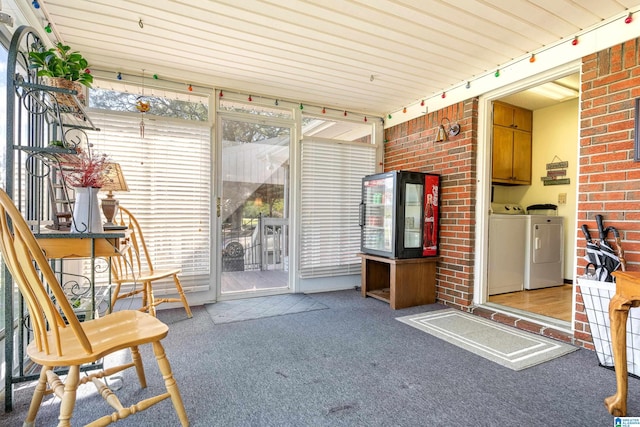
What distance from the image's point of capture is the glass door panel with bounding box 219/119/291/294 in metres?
3.70

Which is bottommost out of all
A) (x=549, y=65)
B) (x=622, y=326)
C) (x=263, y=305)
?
(x=263, y=305)

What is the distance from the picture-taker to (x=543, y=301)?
11.7 feet

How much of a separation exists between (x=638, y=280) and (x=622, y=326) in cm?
28

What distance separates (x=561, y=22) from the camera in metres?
2.36

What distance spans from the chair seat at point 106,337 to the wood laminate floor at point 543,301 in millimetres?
3311

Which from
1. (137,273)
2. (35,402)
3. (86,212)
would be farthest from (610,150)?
(137,273)

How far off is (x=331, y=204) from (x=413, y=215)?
42.7 inches

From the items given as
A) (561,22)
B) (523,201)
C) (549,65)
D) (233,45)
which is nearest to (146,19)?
(233,45)

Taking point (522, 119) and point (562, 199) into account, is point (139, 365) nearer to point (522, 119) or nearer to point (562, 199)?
point (562, 199)

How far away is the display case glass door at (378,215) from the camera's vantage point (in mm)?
3635

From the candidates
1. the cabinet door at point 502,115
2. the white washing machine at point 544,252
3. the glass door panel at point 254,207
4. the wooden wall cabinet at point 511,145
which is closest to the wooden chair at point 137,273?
the glass door panel at point 254,207

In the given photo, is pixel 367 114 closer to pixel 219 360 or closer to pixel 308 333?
pixel 308 333

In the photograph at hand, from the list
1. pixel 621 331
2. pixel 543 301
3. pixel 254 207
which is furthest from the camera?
pixel 254 207

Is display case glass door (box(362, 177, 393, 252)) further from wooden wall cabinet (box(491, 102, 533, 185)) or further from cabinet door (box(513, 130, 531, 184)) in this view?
cabinet door (box(513, 130, 531, 184))
